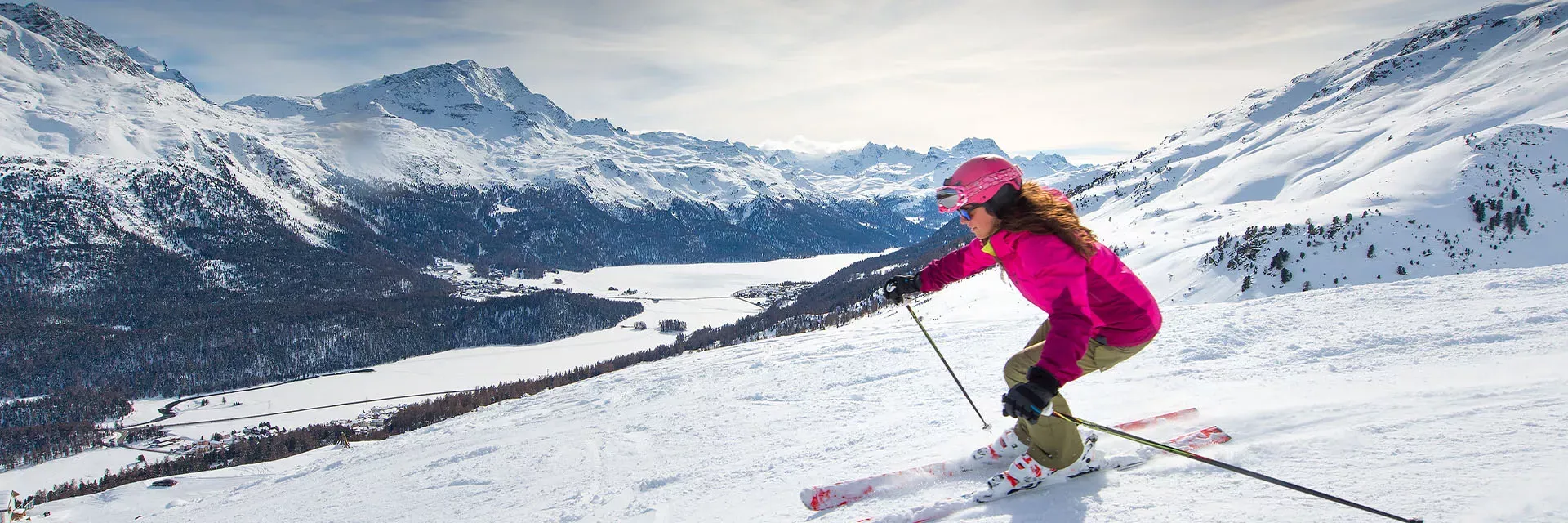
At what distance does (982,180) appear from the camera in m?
4.02

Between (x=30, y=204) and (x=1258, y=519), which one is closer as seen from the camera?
(x=1258, y=519)

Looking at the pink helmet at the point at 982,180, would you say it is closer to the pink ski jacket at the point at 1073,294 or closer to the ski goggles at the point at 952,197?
the ski goggles at the point at 952,197

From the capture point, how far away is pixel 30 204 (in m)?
160

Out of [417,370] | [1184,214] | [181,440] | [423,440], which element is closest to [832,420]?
[423,440]

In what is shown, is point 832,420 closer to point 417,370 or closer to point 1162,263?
point 1162,263

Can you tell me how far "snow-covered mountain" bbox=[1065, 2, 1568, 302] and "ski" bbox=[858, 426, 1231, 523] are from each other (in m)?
30.6

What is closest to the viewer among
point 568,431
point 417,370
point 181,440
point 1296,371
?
point 1296,371

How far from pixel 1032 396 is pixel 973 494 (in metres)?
1.21

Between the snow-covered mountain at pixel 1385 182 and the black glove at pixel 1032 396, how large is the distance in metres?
32.4

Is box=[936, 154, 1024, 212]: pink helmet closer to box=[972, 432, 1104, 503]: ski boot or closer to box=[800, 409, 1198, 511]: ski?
box=[972, 432, 1104, 503]: ski boot

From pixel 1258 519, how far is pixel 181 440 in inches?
4062

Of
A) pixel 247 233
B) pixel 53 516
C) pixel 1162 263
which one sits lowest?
pixel 53 516

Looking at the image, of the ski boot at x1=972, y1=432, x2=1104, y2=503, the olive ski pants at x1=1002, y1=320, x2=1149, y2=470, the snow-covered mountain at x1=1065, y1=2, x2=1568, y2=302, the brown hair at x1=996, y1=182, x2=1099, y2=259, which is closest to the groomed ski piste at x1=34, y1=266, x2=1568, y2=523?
the ski boot at x1=972, y1=432, x2=1104, y2=503

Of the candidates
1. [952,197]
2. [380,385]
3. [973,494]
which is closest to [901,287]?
[952,197]
